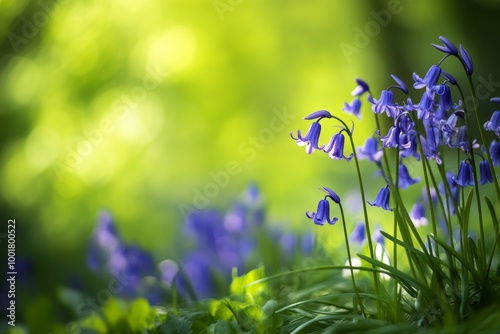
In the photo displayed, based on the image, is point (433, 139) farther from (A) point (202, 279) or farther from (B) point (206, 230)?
(B) point (206, 230)

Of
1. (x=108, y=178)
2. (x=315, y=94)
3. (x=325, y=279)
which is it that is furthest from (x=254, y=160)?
(x=325, y=279)

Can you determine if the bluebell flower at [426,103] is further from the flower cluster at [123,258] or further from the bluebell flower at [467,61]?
the flower cluster at [123,258]

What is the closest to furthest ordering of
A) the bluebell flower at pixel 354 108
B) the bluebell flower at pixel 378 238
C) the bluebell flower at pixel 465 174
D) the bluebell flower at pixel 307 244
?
1. the bluebell flower at pixel 465 174
2. the bluebell flower at pixel 354 108
3. the bluebell flower at pixel 378 238
4. the bluebell flower at pixel 307 244

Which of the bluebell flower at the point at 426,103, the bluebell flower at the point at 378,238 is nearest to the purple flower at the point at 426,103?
the bluebell flower at the point at 426,103

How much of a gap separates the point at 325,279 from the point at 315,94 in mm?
5614

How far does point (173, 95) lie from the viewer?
24.8 ft

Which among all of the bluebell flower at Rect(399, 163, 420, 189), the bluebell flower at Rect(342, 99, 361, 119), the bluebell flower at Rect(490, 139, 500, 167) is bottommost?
the bluebell flower at Rect(399, 163, 420, 189)

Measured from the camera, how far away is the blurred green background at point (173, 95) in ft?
18.0

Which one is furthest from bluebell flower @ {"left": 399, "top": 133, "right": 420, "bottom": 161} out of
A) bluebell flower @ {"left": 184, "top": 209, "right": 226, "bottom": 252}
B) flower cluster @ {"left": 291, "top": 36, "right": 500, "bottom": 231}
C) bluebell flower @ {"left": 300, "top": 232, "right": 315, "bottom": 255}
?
bluebell flower @ {"left": 184, "top": 209, "right": 226, "bottom": 252}

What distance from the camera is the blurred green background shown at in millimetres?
5480

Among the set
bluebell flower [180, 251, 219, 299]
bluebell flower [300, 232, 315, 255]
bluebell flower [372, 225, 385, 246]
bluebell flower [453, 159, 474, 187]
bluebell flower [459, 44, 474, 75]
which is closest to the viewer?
bluebell flower [459, 44, 474, 75]

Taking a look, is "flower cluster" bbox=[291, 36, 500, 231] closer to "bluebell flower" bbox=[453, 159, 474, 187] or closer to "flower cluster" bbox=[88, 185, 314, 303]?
"bluebell flower" bbox=[453, 159, 474, 187]

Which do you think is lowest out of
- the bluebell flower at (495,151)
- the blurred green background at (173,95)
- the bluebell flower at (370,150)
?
the bluebell flower at (495,151)

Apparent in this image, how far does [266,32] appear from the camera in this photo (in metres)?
7.59
